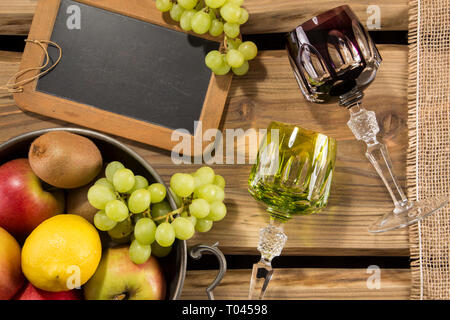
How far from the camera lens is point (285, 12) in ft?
2.30

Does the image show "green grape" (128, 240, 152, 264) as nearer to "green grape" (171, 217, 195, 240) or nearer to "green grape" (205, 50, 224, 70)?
"green grape" (171, 217, 195, 240)

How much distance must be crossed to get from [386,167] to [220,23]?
385 mm

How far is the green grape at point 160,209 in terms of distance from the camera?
1.87 ft

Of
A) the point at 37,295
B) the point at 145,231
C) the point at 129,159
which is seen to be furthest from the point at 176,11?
the point at 37,295

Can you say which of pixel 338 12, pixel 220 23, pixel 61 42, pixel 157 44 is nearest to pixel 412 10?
pixel 338 12

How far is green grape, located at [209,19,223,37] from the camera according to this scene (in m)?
0.64

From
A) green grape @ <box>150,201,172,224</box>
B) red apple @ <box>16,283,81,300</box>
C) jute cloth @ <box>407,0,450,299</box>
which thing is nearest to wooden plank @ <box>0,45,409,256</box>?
jute cloth @ <box>407,0,450,299</box>

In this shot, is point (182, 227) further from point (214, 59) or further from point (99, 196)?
point (214, 59)

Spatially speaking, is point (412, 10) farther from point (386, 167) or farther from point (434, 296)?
point (434, 296)

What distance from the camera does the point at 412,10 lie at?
2.26ft

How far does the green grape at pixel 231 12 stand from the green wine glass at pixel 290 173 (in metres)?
0.18

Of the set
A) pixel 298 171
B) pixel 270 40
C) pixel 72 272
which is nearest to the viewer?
pixel 72 272

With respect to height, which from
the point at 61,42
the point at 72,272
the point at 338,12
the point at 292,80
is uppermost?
the point at 338,12

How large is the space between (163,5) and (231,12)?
125 mm
